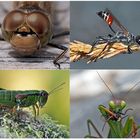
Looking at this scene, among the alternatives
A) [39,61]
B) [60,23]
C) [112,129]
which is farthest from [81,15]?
[112,129]

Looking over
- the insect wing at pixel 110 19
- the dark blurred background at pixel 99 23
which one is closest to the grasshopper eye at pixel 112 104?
the dark blurred background at pixel 99 23

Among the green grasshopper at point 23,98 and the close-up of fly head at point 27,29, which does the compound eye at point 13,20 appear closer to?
the close-up of fly head at point 27,29

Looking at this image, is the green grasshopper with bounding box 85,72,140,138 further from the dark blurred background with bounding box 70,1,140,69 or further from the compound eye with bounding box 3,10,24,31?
the compound eye with bounding box 3,10,24,31

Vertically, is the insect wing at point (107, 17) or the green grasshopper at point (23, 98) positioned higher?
the insect wing at point (107, 17)

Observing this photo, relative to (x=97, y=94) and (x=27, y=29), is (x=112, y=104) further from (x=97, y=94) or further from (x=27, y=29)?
(x=27, y=29)

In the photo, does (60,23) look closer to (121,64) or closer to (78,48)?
(78,48)

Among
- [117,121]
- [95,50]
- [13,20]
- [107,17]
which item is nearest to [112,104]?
[117,121]
